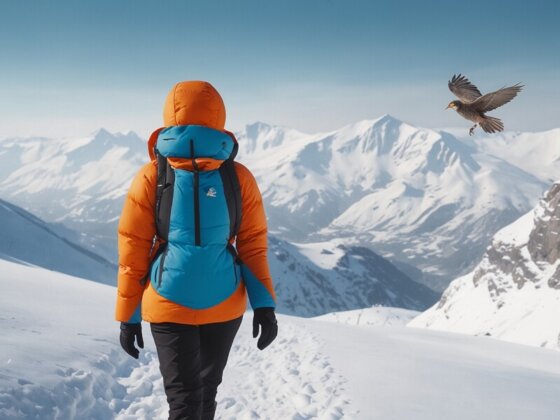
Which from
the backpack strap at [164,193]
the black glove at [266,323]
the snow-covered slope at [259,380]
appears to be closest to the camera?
the backpack strap at [164,193]

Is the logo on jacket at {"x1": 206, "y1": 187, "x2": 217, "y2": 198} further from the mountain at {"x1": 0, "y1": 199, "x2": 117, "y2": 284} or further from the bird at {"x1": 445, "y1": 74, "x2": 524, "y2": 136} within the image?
the mountain at {"x1": 0, "y1": 199, "x2": 117, "y2": 284}

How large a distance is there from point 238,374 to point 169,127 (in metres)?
5.97

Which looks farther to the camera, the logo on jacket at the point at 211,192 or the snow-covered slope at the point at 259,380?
the snow-covered slope at the point at 259,380

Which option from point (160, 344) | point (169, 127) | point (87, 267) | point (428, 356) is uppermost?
point (169, 127)

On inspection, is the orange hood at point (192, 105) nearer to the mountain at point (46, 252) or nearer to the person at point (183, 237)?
the person at point (183, 237)

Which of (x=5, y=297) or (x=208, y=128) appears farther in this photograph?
(x=5, y=297)

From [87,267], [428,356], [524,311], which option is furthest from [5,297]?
[524,311]

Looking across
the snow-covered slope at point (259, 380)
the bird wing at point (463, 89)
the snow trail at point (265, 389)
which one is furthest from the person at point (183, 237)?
the bird wing at point (463, 89)

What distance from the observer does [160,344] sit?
441cm

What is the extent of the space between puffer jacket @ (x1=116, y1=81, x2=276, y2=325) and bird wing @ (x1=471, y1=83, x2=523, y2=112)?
17.4ft

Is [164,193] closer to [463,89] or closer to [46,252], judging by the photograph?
[463,89]

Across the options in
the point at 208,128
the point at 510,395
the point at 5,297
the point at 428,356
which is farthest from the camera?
the point at 428,356

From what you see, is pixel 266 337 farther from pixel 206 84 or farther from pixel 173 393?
pixel 206 84

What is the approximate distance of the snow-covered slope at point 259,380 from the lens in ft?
20.6
